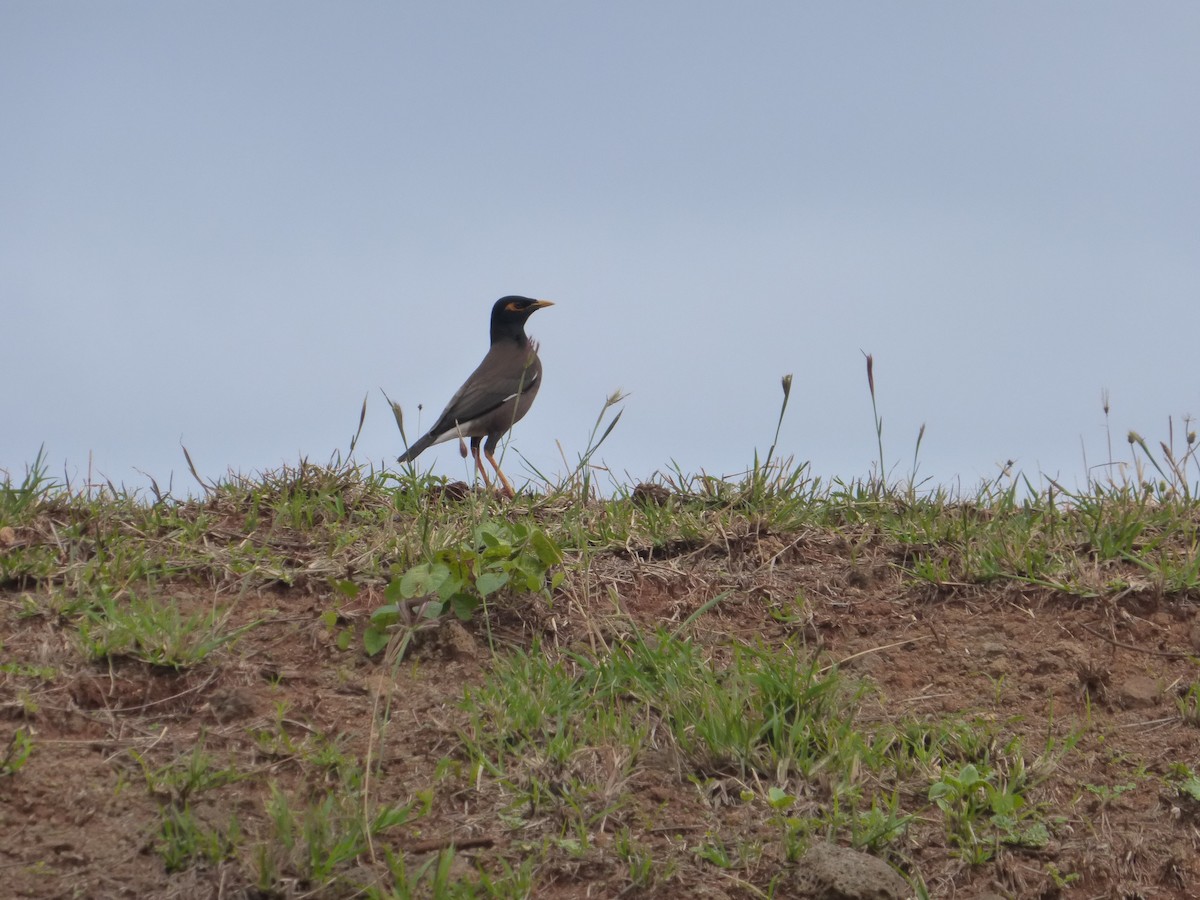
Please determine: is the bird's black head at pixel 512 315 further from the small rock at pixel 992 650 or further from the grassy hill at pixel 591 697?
the small rock at pixel 992 650

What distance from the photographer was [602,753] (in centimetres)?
355

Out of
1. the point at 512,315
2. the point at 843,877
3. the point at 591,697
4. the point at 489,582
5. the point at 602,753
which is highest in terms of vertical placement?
the point at 512,315

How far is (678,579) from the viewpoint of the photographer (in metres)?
4.77

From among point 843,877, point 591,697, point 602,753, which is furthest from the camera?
point 591,697

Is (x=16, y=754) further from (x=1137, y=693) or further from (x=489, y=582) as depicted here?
(x=1137, y=693)

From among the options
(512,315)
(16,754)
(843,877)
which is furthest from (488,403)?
(843,877)

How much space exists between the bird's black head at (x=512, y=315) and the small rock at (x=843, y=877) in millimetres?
8628

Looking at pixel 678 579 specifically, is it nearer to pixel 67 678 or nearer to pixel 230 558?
pixel 230 558

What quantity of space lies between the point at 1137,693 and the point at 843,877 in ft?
5.29

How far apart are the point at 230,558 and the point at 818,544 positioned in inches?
97.8

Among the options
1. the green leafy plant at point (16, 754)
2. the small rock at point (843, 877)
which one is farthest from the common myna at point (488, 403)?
the small rock at point (843, 877)

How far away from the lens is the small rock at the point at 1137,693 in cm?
410

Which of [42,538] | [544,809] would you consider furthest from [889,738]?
[42,538]

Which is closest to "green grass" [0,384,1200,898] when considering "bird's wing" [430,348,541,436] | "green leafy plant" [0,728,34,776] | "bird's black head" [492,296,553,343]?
"green leafy plant" [0,728,34,776]
